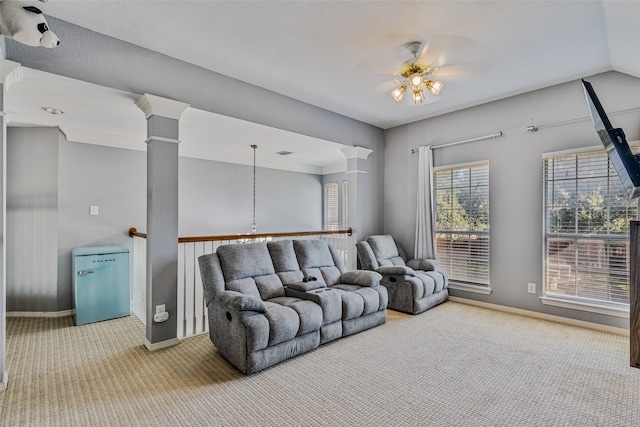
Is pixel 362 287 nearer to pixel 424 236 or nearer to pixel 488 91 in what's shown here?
pixel 424 236

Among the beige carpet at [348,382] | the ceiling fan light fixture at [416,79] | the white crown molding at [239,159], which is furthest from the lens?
the white crown molding at [239,159]

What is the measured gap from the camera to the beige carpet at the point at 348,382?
202 centimetres

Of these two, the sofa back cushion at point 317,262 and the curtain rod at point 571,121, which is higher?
the curtain rod at point 571,121

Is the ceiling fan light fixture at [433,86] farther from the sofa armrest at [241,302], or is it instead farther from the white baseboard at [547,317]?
the white baseboard at [547,317]

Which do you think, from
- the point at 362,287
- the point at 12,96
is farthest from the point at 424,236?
the point at 12,96

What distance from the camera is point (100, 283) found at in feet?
13.0

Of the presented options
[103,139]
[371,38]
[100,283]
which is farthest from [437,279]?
[103,139]

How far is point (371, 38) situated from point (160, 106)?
79.1 inches

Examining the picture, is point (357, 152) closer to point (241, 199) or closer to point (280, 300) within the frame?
point (241, 199)

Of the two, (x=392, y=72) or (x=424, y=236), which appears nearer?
(x=392, y=72)

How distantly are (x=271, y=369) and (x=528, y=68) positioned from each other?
3.80m

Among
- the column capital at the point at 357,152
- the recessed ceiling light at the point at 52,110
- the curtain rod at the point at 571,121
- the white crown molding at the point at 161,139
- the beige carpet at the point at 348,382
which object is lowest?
the beige carpet at the point at 348,382

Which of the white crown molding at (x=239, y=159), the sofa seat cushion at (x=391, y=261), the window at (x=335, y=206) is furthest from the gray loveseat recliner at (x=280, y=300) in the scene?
the window at (x=335, y=206)

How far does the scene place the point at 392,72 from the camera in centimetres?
336
